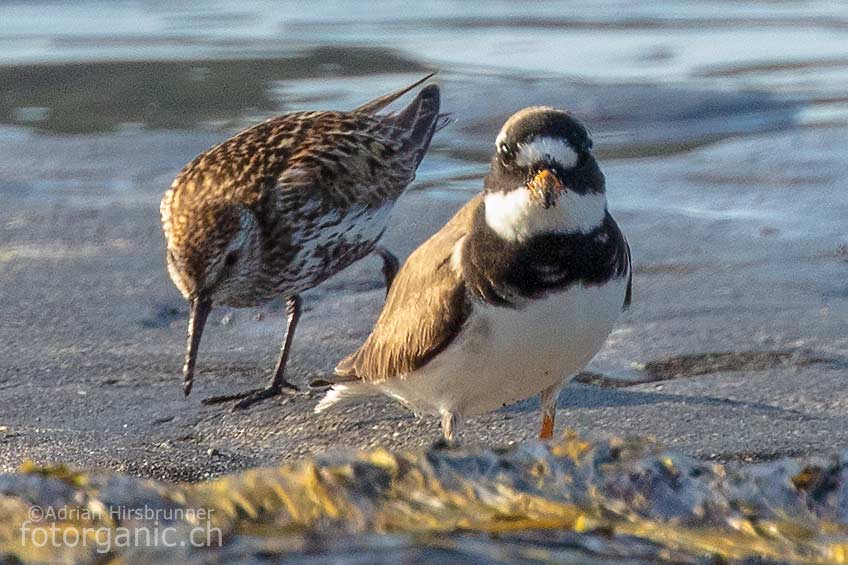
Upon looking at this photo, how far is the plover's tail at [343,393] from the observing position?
5.30m

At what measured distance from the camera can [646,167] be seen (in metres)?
9.20

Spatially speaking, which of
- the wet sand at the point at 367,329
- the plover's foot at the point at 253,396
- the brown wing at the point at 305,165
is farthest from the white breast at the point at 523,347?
the brown wing at the point at 305,165

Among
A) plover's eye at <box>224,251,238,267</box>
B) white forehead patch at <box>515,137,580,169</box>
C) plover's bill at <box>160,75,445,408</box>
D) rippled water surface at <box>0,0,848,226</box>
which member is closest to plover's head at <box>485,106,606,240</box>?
white forehead patch at <box>515,137,580,169</box>

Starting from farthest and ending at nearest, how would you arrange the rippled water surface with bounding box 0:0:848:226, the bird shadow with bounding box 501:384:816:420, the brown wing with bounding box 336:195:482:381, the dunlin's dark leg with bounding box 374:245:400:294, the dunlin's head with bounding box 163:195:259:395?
the rippled water surface with bounding box 0:0:848:226, the dunlin's dark leg with bounding box 374:245:400:294, the dunlin's head with bounding box 163:195:259:395, the bird shadow with bounding box 501:384:816:420, the brown wing with bounding box 336:195:482:381

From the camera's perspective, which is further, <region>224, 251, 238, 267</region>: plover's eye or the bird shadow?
<region>224, 251, 238, 267</region>: plover's eye

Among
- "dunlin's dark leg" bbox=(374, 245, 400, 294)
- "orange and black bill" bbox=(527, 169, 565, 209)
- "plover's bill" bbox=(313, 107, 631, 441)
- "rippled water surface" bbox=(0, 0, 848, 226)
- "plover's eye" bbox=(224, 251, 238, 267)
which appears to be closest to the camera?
"orange and black bill" bbox=(527, 169, 565, 209)

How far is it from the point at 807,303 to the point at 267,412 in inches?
93.3

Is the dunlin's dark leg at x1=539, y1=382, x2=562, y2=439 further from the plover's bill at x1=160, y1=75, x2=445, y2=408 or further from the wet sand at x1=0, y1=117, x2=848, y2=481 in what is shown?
the plover's bill at x1=160, y1=75, x2=445, y2=408

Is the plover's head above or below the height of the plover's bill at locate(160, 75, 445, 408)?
above

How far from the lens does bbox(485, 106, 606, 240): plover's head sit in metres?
4.37

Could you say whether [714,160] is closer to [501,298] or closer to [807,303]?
[807,303]

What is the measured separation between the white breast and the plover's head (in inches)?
8.4

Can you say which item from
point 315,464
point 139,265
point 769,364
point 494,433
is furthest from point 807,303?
point 315,464

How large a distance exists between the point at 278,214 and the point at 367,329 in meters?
0.62
